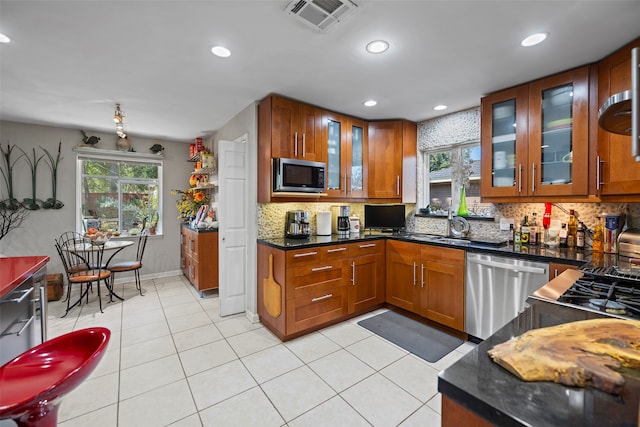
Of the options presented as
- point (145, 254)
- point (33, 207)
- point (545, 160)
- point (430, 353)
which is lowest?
point (430, 353)

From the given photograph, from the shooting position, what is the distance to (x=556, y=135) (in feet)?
8.19

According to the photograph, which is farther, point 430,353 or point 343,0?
point 430,353

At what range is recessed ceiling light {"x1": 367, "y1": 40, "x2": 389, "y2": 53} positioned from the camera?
6.68 ft

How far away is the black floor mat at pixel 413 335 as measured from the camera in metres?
2.57

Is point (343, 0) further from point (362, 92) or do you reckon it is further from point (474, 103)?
point (474, 103)

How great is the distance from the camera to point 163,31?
192 centimetres

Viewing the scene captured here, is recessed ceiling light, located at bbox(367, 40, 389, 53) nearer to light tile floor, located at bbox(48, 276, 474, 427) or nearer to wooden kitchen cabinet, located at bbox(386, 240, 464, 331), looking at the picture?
wooden kitchen cabinet, located at bbox(386, 240, 464, 331)

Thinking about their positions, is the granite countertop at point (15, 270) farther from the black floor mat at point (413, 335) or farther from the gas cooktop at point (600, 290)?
the black floor mat at point (413, 335)

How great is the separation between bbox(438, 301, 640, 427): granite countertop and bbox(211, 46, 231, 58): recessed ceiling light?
242 centimetres

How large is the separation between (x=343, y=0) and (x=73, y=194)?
16.4 feet

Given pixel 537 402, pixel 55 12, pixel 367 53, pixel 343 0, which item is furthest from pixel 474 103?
pixel 55 12

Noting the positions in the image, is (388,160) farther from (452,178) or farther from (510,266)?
(510,266)

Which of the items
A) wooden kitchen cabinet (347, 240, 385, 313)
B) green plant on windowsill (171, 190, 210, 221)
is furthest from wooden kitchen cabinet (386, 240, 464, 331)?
green plant on windowsill (171, 190, 210, 221)

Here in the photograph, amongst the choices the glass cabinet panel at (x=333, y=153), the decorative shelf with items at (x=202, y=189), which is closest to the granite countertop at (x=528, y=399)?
the glass cabinet panel at (x=333, y=153)
